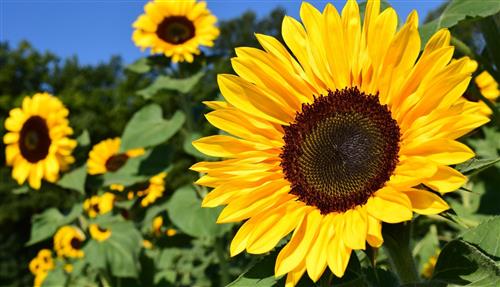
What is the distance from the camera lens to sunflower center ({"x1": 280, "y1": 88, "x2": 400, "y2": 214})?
1.19 meters

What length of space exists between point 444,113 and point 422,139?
0.06 meters

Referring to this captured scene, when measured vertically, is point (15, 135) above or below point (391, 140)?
above

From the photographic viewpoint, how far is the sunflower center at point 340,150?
1.19 metres

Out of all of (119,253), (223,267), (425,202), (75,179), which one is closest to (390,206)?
(425,202)

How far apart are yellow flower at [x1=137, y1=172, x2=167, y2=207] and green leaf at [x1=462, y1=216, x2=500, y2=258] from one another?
3165mm

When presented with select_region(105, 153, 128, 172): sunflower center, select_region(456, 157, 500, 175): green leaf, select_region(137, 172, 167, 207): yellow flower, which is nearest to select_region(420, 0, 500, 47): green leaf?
select_region(456, 157, 500, 175): green leaf

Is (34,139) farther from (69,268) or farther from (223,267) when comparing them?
(69,268)

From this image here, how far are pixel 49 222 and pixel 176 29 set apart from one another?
136cm

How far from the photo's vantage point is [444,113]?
107 cm

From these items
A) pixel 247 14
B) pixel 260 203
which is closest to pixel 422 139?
pixel 260 203

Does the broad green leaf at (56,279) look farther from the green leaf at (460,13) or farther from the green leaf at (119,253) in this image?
the green leaf at (460,13)

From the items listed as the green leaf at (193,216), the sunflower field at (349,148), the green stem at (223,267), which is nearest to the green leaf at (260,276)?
the sunflower field at (349,148)

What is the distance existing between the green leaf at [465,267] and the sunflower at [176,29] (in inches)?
95.4

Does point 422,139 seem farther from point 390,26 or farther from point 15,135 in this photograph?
point 15,135
